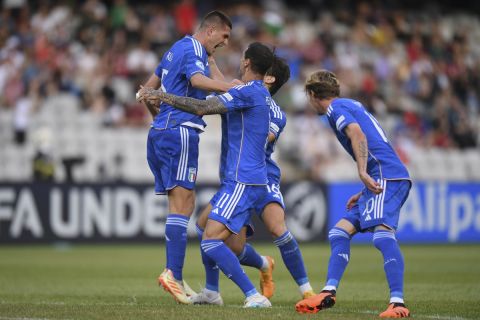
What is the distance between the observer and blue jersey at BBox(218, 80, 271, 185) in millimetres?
8195

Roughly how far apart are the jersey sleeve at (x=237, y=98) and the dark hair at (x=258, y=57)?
11.3 inches

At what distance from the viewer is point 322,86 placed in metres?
8.39

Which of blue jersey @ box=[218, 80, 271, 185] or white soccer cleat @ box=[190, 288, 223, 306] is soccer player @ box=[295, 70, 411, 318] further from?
white soccer cleat @ box=[190, 288, 223, 306]

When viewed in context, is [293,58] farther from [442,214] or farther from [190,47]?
[190,47]

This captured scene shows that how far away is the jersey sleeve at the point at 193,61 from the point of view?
8.63 metres

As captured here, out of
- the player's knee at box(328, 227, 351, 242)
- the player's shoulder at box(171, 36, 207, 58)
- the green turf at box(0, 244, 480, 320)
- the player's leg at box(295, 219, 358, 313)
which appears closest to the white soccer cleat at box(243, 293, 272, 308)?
the green turf at box(0, 244, 480, 320)

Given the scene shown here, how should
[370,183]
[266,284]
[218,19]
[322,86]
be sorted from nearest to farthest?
[370,183]
[322,86]
[218,19]
[266,284]

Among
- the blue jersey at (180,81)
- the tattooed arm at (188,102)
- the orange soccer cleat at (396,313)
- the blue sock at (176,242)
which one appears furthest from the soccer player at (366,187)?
the blue sock at (176,242)

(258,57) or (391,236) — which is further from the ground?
(258,57)

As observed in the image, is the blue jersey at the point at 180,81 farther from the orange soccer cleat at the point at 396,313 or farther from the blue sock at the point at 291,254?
the orange soccer cleat at the point at 396,313

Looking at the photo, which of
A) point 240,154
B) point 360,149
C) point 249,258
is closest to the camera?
point 360,149

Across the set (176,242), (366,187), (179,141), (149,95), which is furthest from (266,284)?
(149,95)

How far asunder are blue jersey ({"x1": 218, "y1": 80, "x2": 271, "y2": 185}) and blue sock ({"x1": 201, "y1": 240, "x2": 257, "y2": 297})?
1.96ft

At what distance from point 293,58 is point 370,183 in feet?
50.2
